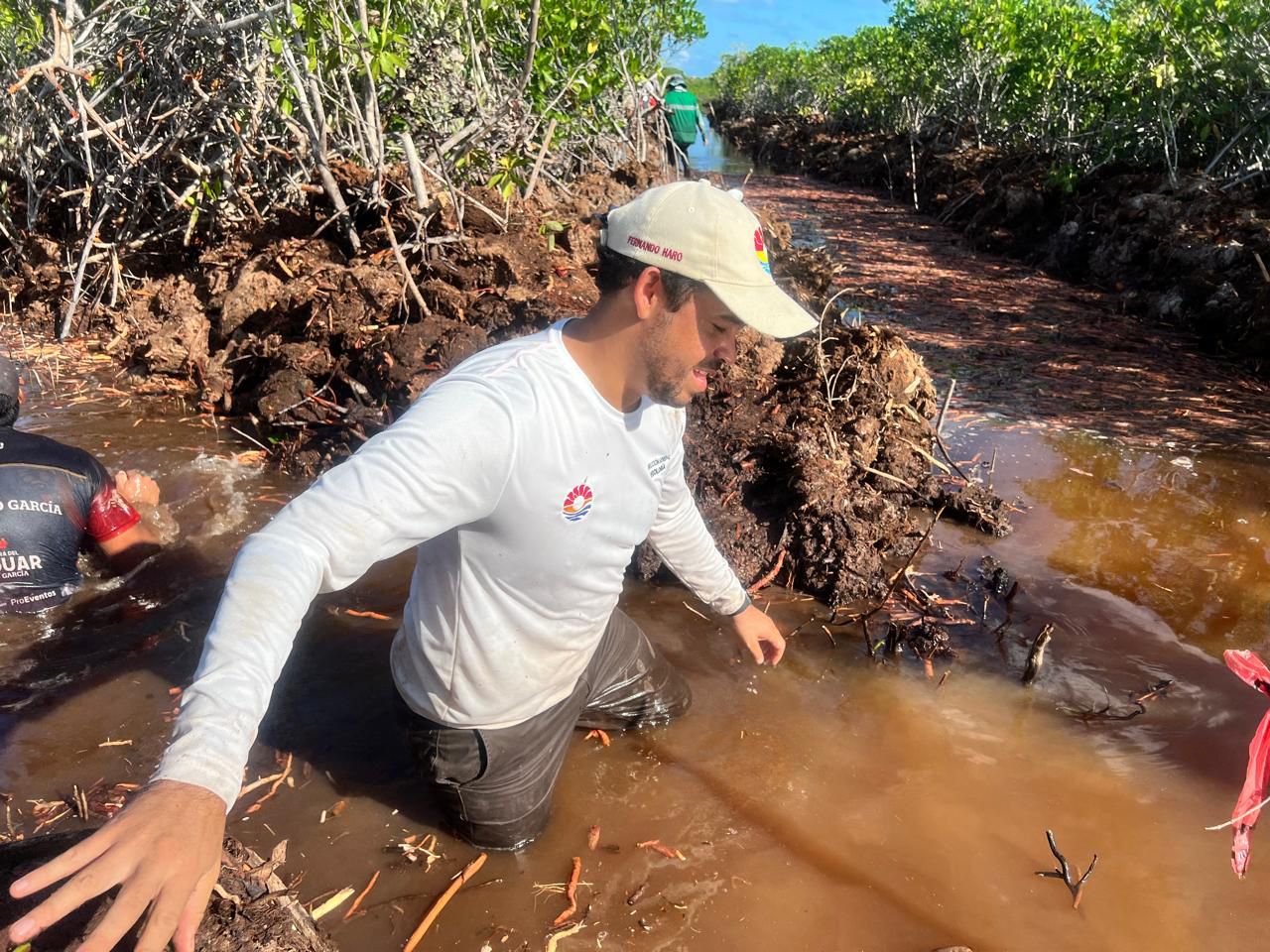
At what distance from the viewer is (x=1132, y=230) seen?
9867mm

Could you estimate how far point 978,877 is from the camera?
262 cm

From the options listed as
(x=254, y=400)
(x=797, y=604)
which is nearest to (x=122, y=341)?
(x=254, y=400)

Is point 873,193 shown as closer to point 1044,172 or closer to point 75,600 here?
point 1044,172

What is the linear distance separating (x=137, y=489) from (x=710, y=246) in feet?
11.9

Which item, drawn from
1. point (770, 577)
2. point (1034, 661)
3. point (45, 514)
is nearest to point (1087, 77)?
point (770, 577)

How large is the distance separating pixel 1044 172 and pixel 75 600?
13799 mm

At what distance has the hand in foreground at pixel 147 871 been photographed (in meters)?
1.14

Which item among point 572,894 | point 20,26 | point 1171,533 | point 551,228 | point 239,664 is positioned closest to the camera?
point 239,664

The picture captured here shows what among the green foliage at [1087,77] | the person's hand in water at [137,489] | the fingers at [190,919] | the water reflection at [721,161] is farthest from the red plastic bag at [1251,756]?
the water reflection at [721,161]

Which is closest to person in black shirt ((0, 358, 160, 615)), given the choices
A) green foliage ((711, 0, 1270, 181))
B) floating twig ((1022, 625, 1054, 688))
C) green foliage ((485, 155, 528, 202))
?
green foliage ((485, 155, 528, 202))

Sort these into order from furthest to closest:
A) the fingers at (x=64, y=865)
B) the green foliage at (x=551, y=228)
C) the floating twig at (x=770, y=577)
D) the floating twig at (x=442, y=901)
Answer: the green foliage at (x=551, y=228)
the floating twig at (x=770, y=577)
the floating twig at (x=442, y=901)
the fingers at (x=64, y=865)

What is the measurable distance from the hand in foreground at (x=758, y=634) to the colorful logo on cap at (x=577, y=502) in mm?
1111

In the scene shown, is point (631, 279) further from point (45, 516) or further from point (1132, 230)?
point (1132, 230)

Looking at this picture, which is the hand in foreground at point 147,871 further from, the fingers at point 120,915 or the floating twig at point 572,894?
the floating twig at point 572,894
